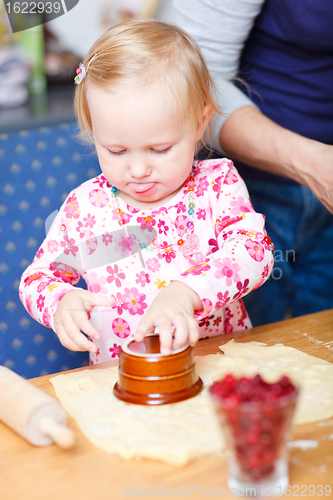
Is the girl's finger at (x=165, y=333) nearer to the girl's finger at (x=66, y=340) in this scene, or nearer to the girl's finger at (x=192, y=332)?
the girl's finger at (x=192, y=332)

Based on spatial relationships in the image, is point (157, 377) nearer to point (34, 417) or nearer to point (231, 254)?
point (34, 417)

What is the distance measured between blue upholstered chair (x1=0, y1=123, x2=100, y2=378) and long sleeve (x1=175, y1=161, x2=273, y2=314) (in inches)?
23.4

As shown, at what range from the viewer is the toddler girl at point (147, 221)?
95 centimetres

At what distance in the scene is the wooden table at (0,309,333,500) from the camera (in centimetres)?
62

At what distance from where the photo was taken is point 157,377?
793 millimetres

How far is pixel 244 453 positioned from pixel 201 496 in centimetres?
9

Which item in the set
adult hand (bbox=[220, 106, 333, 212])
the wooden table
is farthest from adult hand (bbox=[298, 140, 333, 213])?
the wooden table

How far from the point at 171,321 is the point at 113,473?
240 mm

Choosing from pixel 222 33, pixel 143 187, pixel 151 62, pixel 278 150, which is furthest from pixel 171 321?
pixel 222 33

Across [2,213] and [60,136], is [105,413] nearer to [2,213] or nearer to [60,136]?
[2,213]

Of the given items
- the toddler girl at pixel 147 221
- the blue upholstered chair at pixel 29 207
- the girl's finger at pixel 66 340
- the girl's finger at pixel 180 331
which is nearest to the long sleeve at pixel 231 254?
the toddler girl at pixel 147 221

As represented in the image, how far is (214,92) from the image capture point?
1.30 metres

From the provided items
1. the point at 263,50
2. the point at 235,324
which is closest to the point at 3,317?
the point at 235,324

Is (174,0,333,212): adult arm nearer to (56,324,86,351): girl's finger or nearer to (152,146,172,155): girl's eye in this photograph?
(152,146,172,155): girl's eye
